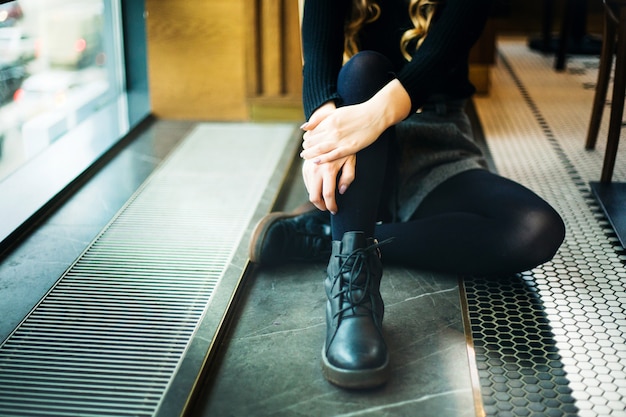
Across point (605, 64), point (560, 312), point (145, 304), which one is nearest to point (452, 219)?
point (560, 312)

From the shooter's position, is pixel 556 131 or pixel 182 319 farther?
pixel 556 131

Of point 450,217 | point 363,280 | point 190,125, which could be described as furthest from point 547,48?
point 363,280

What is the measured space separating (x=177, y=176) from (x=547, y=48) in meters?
2.65

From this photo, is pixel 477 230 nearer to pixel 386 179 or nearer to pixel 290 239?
pixel 386 179

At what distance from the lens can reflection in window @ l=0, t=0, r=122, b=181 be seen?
6.79 feet

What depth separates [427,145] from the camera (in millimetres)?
1696

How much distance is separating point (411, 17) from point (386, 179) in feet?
1.18

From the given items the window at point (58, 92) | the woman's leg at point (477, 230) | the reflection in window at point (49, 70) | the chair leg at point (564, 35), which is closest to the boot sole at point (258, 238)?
the woman's leg at point (477, 230)

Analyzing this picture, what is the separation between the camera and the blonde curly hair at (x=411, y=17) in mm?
1601

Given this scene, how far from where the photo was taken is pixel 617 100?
2.08 meters

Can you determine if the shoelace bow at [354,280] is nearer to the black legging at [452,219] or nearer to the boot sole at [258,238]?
the black legging at [452,219]

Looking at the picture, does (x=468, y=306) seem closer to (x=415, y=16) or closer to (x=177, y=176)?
(x=415, y=16)

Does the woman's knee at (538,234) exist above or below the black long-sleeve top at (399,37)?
below

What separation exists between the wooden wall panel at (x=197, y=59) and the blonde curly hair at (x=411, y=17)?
1299mm
